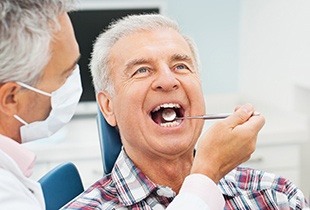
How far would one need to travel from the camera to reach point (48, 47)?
1.12 m

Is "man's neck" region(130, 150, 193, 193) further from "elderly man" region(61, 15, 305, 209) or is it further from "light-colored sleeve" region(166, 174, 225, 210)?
"light-colored sleeve" region(166, 174, 225, 210)

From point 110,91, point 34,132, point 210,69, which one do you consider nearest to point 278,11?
point 210,69

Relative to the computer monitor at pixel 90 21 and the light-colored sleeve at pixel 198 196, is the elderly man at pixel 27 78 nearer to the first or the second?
the light-colored sleeve at pixel 198 196

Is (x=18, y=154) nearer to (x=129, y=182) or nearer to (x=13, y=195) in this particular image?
(x=13, y=195)

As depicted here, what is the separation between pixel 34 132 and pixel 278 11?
225cm

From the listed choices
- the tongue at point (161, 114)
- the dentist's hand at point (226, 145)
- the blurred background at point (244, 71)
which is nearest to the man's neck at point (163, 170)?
the tongue at point (161, 114)

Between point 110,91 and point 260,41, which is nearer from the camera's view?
point 110,91

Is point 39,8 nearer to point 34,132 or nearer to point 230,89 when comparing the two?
point 34,132

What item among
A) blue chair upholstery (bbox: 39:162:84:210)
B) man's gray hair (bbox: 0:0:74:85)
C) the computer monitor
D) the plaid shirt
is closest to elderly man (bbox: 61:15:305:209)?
the plaid shirt

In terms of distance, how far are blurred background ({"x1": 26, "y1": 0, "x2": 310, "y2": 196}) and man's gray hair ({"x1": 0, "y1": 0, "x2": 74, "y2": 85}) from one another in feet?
6.02

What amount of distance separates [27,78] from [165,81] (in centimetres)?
64

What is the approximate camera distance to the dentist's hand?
137cm

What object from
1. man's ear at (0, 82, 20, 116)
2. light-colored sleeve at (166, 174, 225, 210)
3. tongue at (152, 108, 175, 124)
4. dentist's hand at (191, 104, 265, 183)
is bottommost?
tongue at (152, 108, 175, 124)

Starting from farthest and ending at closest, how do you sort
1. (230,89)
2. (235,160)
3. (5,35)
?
1. (230,89)
2. (235,160)
3. (5,35)
